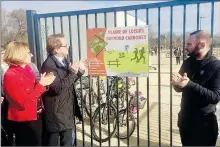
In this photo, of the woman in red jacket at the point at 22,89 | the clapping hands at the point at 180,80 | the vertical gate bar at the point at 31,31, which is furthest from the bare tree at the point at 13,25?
the clapping hands at the point at 180,80

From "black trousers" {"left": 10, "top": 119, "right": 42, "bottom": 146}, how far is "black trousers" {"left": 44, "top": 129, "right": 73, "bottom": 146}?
0.29ft

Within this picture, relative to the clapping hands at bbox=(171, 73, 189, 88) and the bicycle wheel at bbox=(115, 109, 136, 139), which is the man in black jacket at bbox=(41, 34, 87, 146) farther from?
the bicycle wheel at bbox=(115, 109, 136, 139)

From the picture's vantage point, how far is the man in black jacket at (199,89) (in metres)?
2.39


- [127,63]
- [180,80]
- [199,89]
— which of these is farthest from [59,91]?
[199,89]

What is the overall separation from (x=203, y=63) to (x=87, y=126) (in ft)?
11.3

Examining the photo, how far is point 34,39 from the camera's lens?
3.40 m

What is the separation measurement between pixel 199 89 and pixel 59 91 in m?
1.37

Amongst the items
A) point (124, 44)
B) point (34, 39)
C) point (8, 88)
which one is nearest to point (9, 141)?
point (8, 88)

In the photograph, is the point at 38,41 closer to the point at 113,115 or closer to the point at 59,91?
the point at 59,91

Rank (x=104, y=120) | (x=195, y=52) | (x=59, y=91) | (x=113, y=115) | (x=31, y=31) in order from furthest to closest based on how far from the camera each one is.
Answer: (x=104, y=120), (x=113, y=115), (x=31, y=31), (x=59, y=91), (x=195, y=52)

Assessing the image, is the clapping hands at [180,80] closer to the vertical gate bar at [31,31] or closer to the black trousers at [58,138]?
the black trousers at [58,138]

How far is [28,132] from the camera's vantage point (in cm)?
287

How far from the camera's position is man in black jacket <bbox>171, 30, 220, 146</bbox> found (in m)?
2.39

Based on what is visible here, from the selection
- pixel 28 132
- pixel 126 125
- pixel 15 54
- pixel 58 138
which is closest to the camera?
pixel 15 54
